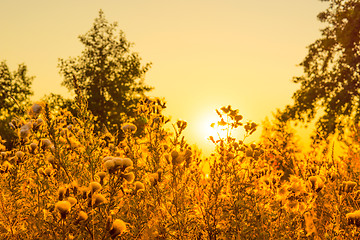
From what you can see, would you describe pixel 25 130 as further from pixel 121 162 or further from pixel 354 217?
pixel 354 217

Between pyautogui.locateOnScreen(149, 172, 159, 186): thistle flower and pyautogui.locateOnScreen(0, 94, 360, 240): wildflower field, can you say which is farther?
pyautogui.locateOnScreen(149, 172, 159, 186): thistle flower

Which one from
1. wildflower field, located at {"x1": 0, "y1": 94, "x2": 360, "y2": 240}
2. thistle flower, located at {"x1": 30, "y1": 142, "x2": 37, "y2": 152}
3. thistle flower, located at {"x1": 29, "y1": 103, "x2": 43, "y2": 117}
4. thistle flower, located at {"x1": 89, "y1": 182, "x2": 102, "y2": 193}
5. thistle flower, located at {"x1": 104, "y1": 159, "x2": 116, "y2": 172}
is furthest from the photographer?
thistle flower, located at {"x1": 30, "y1": 142, "x2": 37, "y2": 152}

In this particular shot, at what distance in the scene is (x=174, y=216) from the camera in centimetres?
329

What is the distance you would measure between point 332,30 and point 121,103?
15.3m

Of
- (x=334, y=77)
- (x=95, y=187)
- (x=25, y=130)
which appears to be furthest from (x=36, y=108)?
(x=334, y=77)

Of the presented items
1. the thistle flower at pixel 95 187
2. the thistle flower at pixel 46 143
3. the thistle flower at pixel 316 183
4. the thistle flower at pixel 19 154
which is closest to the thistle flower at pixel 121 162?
the thistle flower at pixel 95 187

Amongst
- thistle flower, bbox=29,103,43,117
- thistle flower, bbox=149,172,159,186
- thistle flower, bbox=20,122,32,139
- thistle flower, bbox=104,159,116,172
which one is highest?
thistle flower, bbox=20,122,32,139

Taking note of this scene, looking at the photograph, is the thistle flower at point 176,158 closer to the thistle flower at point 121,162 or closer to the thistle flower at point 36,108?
A: the thistle flower at point 121,162

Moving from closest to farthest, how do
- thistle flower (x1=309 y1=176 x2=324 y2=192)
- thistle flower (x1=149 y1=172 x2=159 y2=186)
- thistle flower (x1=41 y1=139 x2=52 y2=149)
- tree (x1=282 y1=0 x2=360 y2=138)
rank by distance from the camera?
thistle flower (x1=309 y1=176 x2=324 y2=192)
thistle flower (x1=149 y1=172 x2=159 y2=186)
thistle flower (x1=41 y1=139 x2=52 y2=149)
tree (x1=282 y1=0 x2=360 y2=138)

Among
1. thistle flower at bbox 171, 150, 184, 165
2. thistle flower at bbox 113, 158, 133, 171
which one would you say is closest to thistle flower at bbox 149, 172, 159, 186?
thistle flower at bbox 171, 150, 184, 165

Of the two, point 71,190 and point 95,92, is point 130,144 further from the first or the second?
point 95,92

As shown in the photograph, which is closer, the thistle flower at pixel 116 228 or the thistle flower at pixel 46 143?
the thistle flower at pixel 116 228

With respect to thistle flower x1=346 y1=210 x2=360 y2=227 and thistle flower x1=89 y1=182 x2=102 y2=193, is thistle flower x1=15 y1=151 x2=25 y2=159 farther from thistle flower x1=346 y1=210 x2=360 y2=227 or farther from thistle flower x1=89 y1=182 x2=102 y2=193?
thistle flower x1=346 y1=210 x2=360 y2=227

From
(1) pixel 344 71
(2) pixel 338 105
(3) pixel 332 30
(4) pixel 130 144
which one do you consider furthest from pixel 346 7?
(4) pixel 130 144
